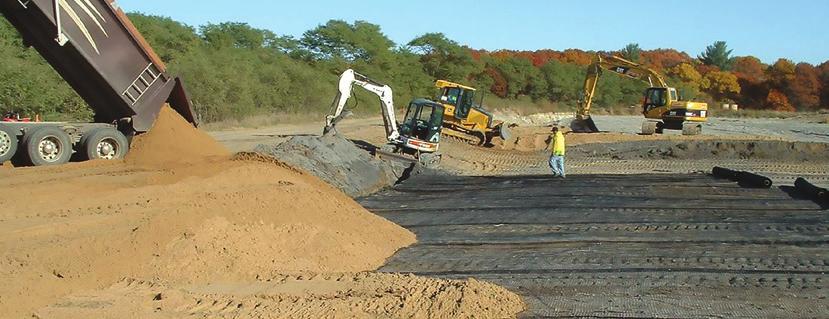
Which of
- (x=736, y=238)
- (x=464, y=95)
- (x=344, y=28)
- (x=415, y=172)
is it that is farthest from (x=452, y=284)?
(x=344, y=28)

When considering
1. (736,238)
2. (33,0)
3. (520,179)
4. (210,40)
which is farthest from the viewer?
(210,40)

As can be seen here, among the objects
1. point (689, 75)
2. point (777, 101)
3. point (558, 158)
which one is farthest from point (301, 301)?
point (689, 75)

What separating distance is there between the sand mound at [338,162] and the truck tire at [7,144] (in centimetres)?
415

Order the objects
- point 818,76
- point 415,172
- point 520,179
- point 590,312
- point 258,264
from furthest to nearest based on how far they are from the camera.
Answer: point 818,76, point 415,172, point 520,179, point 258,264, point 590,312

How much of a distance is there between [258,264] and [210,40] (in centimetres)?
4039

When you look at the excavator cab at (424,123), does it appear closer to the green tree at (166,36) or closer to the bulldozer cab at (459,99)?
the bulldozer cab at (459,99)

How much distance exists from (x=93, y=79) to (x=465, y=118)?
1500cm

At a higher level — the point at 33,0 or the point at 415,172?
the point at 33,0

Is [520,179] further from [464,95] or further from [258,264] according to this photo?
[464,95]

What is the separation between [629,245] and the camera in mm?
8031

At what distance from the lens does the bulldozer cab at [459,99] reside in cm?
2573

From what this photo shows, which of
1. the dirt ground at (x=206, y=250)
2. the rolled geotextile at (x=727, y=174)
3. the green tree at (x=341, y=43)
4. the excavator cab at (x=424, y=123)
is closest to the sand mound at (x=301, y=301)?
the dirt ground at (x=206, y=250)

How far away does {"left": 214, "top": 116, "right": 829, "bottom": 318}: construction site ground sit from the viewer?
602 centimetres

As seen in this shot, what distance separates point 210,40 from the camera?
148 ft
